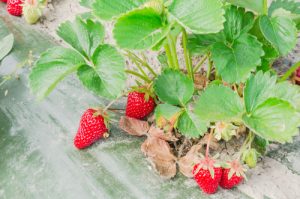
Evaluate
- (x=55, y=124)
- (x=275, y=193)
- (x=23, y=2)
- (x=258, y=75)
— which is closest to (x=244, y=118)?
(x=258, y=75)

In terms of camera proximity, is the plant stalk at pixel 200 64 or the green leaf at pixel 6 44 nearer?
the plant stalk at pixel 200 64

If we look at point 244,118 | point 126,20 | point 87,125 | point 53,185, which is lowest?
point 53,185

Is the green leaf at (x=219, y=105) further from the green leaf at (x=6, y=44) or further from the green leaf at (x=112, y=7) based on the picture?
the green leaf at (x=6, y=44)

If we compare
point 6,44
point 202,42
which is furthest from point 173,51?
point 6,44

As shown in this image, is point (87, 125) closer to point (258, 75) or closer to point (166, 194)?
point (166, 194)

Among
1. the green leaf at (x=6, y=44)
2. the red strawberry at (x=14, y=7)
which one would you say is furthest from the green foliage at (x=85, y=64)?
the red strawberry at (x=14, y=7)

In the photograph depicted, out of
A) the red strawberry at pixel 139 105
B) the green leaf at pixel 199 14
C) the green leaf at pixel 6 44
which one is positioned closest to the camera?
the green leaf at pixel 199 14
